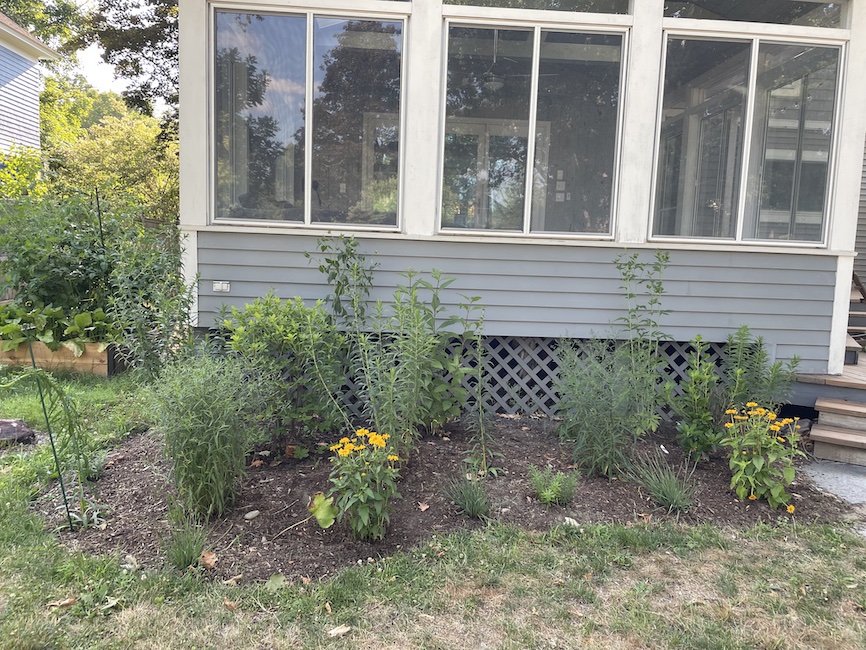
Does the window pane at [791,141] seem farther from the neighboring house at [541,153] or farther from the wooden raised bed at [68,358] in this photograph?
the wooden raised bed at [68,358]

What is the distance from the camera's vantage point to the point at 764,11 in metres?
4.74

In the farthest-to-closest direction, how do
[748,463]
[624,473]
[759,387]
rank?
[759,387]
[624,473]
[748,463]

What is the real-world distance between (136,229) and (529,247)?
420 centimetres

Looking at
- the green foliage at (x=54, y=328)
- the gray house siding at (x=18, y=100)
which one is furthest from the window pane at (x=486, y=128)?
the gray house siding at (x=18, y=100)

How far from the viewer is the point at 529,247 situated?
15.8ft

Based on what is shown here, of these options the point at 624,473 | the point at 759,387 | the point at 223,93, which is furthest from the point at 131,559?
the point at 759,387

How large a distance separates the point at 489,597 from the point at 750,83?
449 centimetres

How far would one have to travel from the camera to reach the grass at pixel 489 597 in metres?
2.31

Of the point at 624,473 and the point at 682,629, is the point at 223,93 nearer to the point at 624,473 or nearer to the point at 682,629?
the point at 624,473

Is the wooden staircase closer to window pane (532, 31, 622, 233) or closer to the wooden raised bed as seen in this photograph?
window pane (532, 31, 622, 233)

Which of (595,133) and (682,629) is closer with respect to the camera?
(682,629)

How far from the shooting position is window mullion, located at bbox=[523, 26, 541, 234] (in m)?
4.64

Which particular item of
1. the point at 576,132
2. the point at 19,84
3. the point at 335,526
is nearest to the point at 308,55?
the point at 576,132

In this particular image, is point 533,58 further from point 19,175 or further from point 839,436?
point 19,175
